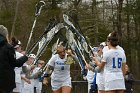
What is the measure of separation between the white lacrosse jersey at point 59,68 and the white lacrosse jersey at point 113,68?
287cm

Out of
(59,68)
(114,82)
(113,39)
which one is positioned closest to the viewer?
(113,39)

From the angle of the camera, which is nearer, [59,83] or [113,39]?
[113,39]

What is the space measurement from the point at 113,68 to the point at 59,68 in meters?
3.12

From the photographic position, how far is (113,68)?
11859 millimetres

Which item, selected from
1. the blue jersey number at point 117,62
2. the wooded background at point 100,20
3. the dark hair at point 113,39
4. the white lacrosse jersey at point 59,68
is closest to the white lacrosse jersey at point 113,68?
the blue jersey number at point 117,62

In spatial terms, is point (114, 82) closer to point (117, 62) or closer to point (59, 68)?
point (117, 62)

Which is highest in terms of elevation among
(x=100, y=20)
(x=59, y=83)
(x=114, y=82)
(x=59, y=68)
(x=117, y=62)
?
(x=100, y=20)

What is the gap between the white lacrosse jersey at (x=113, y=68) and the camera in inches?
461

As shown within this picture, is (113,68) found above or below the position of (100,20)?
below

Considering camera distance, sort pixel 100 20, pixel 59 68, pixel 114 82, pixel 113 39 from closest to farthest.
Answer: pixel 113 39, pixel 114 82, pixel 59 68, pixel 100 20

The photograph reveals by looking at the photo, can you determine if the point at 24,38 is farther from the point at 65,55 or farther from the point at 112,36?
the point at 112,36

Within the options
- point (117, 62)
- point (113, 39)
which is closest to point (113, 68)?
point (117, 62)

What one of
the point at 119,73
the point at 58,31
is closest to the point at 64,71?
the point at 119,73

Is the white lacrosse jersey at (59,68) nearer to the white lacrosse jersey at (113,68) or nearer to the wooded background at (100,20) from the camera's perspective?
the white lacrosse jersey at (113,68)
